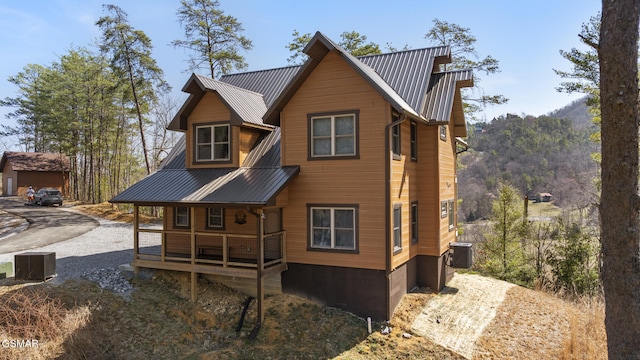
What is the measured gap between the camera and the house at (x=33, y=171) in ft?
135

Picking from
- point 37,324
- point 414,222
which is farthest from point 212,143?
point 414,222

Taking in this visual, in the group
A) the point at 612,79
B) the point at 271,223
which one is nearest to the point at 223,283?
the point at 271,223

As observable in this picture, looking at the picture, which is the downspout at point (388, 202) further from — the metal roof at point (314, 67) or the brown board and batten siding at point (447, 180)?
the brown board and batten siding at point (447, 180)

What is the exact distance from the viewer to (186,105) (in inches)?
537

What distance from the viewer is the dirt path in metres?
10.3

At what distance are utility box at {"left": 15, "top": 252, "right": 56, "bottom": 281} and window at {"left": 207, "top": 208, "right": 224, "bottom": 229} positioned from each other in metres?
5.00

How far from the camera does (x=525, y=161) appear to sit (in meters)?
62.4

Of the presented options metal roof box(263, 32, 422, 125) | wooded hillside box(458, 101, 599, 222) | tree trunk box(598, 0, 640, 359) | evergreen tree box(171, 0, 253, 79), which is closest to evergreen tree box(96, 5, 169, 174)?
evergreen tree box(171, 0, 253, 79)

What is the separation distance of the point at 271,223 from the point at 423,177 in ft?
17.6

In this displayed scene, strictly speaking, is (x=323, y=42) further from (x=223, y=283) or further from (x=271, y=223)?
(x=223, y=283)

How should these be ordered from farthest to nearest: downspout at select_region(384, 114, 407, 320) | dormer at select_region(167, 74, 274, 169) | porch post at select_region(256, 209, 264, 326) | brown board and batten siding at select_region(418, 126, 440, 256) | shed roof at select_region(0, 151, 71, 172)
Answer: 1. shed roof at select_region(0, 151, 71, 172)
2. brown board and batten siding at select_region(418, 126, 440, 256)
3. dormer at select_region(167, 74, 274, 169)
4. porch post at select_region(256, 209, 264, 326)
5. downspout at select_region(384, 114, 407, 320)

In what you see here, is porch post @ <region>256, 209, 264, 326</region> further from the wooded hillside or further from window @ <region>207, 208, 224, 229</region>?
the wooded hillside

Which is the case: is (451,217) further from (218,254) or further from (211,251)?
(211,251)

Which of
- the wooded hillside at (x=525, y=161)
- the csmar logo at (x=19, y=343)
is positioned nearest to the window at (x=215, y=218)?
the csmar logo at (x=19, y=343)
